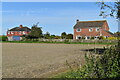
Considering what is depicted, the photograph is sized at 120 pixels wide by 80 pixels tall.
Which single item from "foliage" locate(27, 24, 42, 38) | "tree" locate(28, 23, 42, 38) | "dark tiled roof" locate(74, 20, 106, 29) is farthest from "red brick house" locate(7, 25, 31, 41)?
"dark tiled roof" locate(74, 20, 106, 29)

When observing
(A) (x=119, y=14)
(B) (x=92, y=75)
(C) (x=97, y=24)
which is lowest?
(B) (x=92, y=75)

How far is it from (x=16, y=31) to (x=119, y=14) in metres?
75.2

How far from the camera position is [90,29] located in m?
52.8

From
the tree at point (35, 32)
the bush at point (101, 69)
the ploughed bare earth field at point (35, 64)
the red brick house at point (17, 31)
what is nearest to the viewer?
the bush at point (101, 69)

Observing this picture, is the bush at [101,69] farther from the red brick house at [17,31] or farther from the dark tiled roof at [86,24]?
the red brick house at [17,31]

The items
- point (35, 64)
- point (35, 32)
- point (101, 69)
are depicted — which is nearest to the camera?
point (101, 69)

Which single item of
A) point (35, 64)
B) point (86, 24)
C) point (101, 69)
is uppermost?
point (86, 24)

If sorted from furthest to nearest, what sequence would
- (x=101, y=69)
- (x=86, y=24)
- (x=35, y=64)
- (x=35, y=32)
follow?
1. (x=35, y=32)
2. (x=86, y=24)
3. (x=35, y=64)
4. (x=101, y=69)

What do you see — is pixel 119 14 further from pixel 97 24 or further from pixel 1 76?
pixel 97 24

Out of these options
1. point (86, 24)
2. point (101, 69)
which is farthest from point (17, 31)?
point (101, 69)

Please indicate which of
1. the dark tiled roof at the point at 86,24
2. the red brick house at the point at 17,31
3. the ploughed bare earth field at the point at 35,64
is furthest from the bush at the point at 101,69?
the red brick house at the point at 17,31

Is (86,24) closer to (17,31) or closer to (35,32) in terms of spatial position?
(35,32)

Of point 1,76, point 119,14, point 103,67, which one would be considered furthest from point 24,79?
point 119,14

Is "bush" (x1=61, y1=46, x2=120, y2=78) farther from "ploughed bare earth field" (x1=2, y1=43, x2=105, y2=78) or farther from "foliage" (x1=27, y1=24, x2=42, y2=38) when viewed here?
"foliage" (x1=27, y1=24, x2=42, y2=38)
